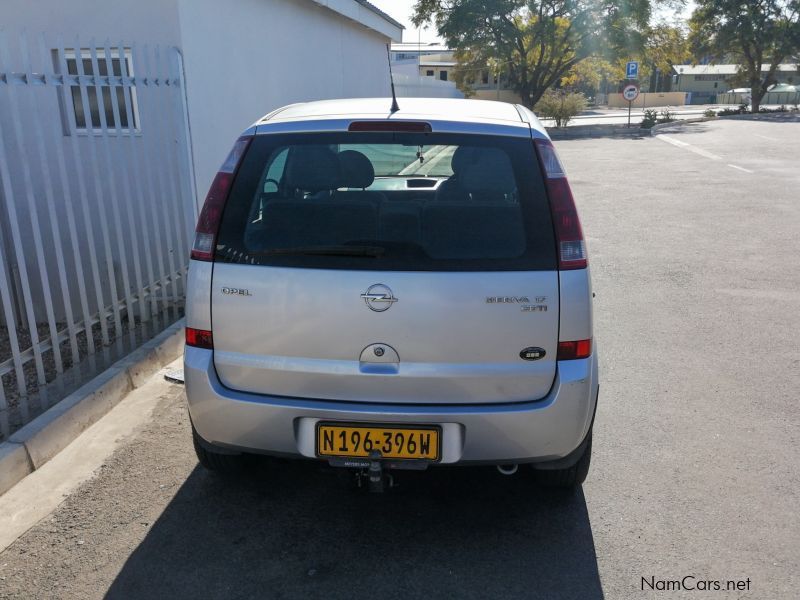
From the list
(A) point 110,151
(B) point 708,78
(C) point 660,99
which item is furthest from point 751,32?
(B) point 708,78

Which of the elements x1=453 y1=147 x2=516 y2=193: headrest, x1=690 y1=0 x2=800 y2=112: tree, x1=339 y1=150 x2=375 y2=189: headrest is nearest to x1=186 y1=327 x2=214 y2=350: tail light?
x1=339 y1=150 x2=375 y2=189: headrest

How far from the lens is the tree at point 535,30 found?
1411 inches

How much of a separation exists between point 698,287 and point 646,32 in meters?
34.5

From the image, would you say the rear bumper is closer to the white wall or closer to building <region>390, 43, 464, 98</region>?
the white wall

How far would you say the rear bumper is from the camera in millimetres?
2691

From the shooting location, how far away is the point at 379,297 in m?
2.62

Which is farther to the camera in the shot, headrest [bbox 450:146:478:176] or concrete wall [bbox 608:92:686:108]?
Answer: concrete wall [bbox 608:92:686:108]

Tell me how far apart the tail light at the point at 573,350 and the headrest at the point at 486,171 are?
645 mm

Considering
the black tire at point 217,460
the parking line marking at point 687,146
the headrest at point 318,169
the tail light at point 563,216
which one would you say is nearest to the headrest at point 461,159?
the tail light at point 563,216

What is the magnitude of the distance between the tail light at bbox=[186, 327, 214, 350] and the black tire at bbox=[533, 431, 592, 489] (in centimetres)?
153

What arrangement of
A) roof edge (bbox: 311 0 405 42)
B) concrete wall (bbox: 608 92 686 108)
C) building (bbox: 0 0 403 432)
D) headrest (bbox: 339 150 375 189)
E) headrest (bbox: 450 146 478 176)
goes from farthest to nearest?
concrete wall (bbox: 608 92 686 108) < roof edge (bbox: 311 0 405 42) < building (bbox: 0 0 403 432) < headrest (bbox: 339 150 375 189) < headrest (bbox: 450 146 478 176)

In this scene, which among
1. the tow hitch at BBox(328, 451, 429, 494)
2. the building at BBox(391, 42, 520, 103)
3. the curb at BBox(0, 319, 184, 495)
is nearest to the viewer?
the tow hitch at BBox(328, 451, 429, 494)

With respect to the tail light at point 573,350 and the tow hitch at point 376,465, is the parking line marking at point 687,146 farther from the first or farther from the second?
the tow hitch at point 376,465

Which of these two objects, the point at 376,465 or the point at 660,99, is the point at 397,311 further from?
the point at 660,99
